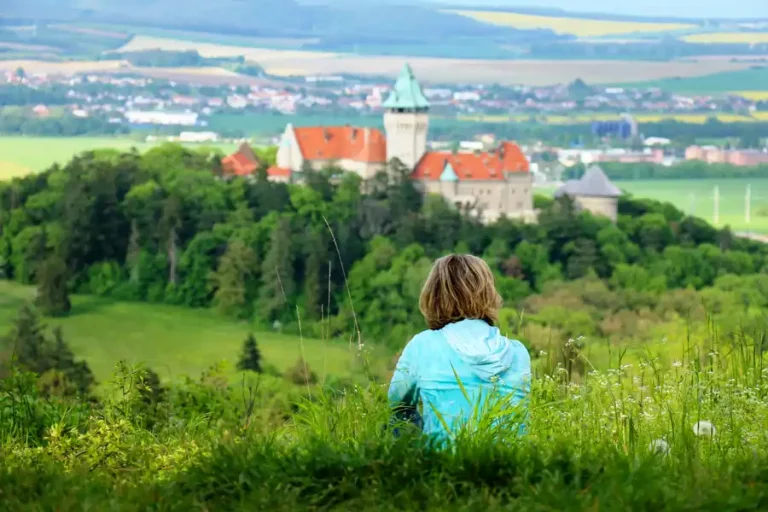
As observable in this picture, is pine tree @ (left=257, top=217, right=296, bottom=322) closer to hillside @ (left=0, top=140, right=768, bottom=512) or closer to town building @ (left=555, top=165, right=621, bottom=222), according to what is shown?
hillside @ (left=0, top=140, right=768, bottom=512)

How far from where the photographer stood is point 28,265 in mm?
49781

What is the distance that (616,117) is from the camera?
68.9 meters

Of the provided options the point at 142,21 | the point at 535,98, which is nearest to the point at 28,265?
the point at 535,98

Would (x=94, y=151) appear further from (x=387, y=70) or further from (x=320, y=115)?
(x=387, y=70)

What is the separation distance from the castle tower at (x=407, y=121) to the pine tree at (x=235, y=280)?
1425 centimetres

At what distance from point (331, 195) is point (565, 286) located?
14.3 metres

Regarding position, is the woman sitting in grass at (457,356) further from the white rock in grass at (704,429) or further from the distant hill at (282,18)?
the distant hill at (282,18)

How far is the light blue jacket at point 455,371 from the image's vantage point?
289 centimetres

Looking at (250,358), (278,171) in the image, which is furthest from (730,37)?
(250,358)

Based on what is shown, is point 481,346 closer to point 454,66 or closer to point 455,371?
point 455,371

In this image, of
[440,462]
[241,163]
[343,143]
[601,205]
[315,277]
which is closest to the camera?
[440,462]

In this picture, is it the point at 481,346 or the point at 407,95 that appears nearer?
the point at 481,346

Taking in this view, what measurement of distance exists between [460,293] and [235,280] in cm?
4307

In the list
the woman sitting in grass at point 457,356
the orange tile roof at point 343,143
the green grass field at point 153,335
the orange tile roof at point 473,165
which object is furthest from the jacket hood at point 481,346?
the orange tile roof at point 343,143
